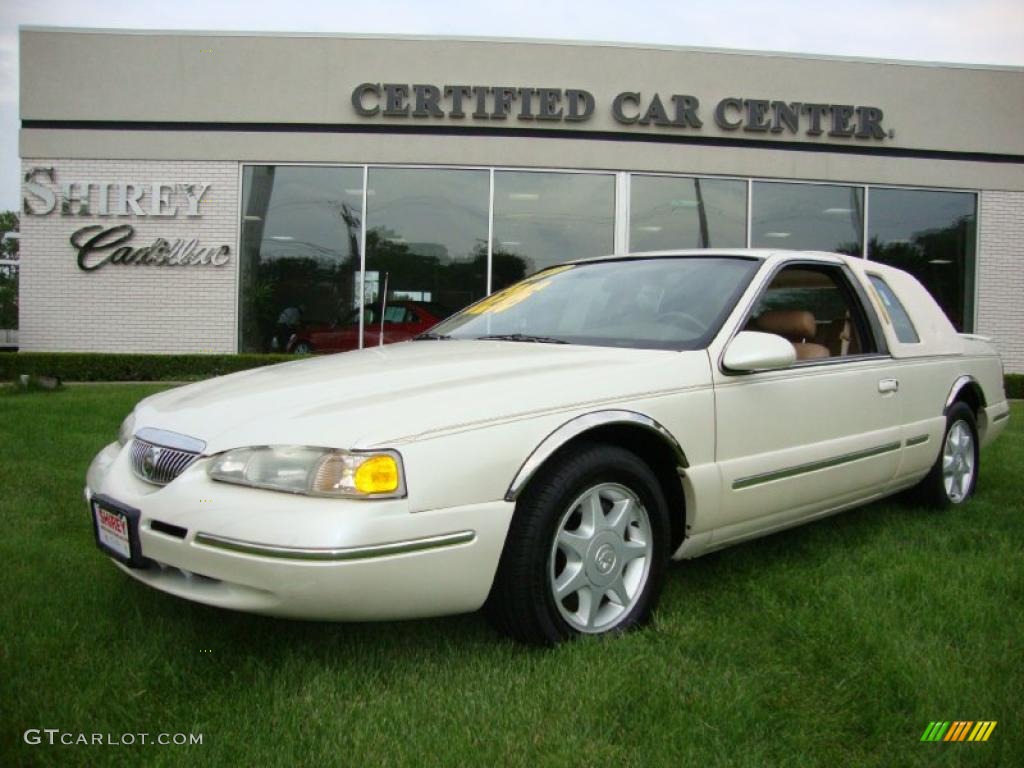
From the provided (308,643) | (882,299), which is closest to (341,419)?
(308,643)

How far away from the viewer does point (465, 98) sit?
39.3 ft

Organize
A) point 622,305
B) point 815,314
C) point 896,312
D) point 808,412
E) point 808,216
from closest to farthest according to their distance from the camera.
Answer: point 808,412 → point 622,305 → point 815,314 → point 896,312 → point 808,216

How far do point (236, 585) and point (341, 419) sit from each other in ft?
1.75

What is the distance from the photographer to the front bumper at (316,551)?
2090 millimetres

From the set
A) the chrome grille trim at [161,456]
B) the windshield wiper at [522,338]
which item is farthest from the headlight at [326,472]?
the windshield wiper at [522,338]

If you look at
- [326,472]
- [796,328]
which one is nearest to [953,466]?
[796,328]

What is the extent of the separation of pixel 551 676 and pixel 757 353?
4.44ft

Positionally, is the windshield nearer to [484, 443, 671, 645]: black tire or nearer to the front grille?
[484, 443, 671, 645]: black tire

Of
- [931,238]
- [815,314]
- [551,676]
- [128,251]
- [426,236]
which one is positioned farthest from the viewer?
[931,238]

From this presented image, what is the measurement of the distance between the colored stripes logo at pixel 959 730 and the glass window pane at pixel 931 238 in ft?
39.5

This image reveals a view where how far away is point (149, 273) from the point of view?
12.1 meters

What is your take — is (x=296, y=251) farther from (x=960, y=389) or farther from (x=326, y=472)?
(x=326, y=472)

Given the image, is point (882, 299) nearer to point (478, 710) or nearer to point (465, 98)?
point (478, 710)

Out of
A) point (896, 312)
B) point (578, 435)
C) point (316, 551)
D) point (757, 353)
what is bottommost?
point (316, 551)
